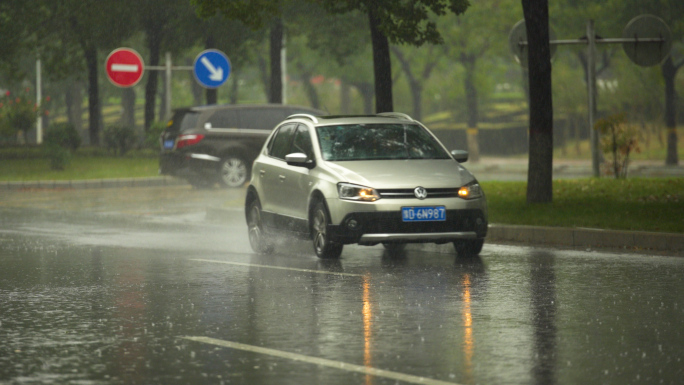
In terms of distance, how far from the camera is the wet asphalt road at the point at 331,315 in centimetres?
671

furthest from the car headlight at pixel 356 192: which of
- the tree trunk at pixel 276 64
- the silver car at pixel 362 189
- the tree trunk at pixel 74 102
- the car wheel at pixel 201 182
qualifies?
the tree trunk at pixel 74 102

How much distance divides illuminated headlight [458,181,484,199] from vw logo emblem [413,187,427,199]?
0.44 meters

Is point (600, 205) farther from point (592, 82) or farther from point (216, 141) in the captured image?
point (216, 141)

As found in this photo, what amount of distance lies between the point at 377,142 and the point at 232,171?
12871 mm

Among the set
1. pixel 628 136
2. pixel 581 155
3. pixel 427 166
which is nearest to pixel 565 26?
pixel 581 155

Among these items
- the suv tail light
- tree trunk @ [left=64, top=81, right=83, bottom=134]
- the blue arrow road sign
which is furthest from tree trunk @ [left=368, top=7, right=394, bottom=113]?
tree trunk @ [left=64, top=81, right=83, bottom=134]

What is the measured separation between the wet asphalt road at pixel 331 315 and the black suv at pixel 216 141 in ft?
35.0

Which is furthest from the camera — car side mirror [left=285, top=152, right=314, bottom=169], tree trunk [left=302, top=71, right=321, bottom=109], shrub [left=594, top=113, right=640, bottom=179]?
tree trunk [left=302, top=71, right=321, bottom=109]

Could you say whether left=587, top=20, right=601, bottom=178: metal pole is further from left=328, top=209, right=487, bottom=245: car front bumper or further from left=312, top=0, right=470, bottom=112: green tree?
left=328, top=209, right=487, bottom=245: car front bumper

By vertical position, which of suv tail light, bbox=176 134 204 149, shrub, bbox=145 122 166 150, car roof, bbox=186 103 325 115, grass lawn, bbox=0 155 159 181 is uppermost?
car roof, bbox=186 103 325 115

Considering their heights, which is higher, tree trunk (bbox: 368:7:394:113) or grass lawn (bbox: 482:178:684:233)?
tree trunk (bbox: 368:7:394:113)

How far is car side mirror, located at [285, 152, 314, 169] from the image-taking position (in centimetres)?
1263

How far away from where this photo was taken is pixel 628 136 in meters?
21.3

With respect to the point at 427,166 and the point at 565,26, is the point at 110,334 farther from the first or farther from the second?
the point at 565,26
